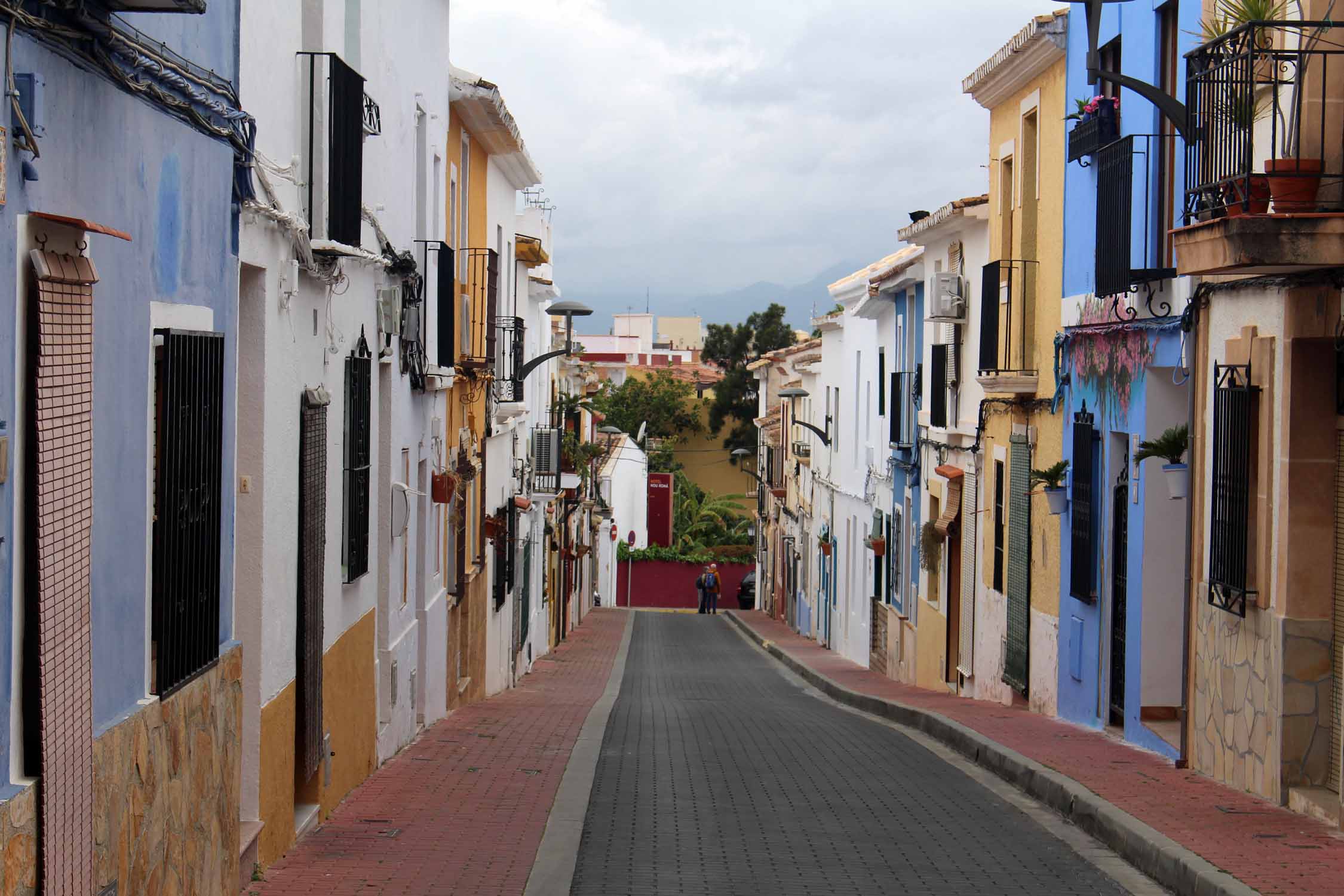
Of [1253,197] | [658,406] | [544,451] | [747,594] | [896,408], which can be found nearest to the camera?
[1253,197]

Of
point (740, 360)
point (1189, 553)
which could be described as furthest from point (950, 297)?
point (740, 360)

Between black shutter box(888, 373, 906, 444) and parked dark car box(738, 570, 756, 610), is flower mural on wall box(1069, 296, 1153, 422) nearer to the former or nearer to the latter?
black shutter box(888, 373, 906, 444)

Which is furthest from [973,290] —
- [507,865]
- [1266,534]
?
[507,865]

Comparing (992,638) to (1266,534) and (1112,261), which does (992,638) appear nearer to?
(1112,261)

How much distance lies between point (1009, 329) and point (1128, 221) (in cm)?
482

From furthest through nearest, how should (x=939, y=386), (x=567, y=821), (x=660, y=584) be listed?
(x=660, y=584) < (x=939, y=386) < (x=567, y=821)

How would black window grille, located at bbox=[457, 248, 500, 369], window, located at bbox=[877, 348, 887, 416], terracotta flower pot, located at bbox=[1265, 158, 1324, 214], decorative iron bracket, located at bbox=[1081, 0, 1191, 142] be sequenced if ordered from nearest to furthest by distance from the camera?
terracotta flower pot, located at bbox=[1265, 158, 1324, 214] < decorative iron bracket, located at bbox=[1081, 0, 1191, 142] < black window grille, located at bbox=[457, 248, 500, 369] < window, located at bbox=[877, 348, 887, 416]

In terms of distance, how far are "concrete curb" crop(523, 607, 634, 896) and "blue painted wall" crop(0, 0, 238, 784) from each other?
317cm

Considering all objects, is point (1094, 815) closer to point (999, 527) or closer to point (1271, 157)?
point (1271, 157)

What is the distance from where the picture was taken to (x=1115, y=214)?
13523mm

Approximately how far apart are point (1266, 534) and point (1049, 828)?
2481mm

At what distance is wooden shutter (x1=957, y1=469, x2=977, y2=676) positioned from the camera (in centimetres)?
2059

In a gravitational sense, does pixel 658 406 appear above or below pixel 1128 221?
below

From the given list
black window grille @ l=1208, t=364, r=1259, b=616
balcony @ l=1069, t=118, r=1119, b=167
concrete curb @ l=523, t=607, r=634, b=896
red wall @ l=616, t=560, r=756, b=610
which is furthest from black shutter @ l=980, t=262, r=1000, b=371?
red wall @ l=616, t=560, r=756, b=610
